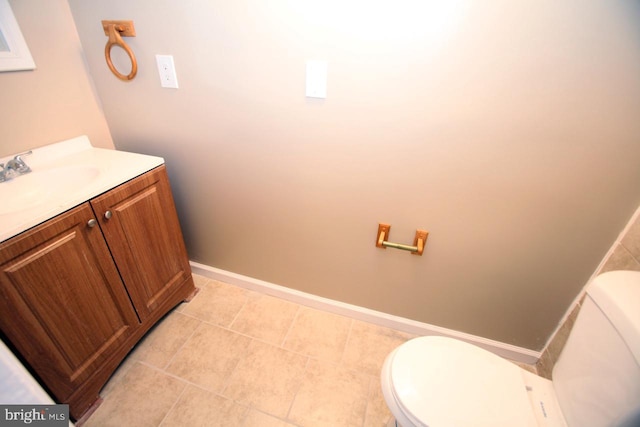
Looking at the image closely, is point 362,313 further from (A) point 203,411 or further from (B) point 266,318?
(A) point 203,411

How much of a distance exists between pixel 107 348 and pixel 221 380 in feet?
1.59

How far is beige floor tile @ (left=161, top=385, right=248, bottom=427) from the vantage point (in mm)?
1107

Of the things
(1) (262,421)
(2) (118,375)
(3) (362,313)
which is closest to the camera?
(1) (262,421)

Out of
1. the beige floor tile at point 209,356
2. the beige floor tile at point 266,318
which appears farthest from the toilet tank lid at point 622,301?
the beige floor tile at point 209,356

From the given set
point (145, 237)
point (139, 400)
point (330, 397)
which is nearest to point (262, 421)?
point (330, 397)

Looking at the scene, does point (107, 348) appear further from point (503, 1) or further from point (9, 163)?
point (503, 1)

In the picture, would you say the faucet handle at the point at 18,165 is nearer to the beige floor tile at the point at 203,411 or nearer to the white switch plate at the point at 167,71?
the white switch plate at the point at 167,71

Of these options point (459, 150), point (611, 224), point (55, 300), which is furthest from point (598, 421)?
point (55, 300)

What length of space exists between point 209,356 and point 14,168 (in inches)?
44.0

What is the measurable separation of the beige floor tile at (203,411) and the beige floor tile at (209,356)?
0.04 m

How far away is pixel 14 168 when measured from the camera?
1.07 metres

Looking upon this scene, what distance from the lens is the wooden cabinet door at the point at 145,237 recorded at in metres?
1.06

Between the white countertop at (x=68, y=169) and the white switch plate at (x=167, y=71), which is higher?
the white switch plate at (x=167, y=71)

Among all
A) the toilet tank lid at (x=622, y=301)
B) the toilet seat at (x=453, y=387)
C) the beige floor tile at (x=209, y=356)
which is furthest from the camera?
the beige floor tile at (x=209, y=356)
